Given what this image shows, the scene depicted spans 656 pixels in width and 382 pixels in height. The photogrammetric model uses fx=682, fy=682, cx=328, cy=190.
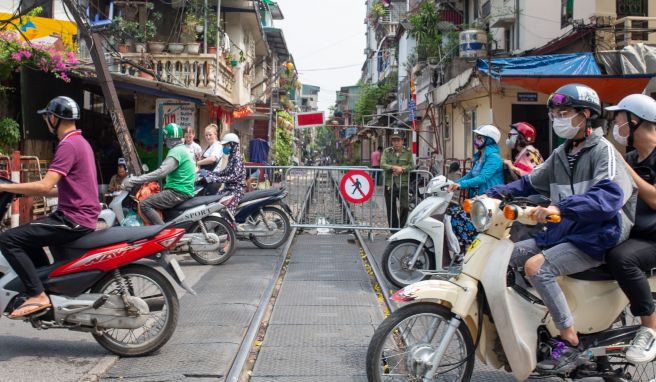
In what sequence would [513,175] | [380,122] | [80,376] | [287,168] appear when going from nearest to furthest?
[80,376] → [513,175] → [287,168] → [380,122]

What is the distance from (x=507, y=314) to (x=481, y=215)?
57 centimetres

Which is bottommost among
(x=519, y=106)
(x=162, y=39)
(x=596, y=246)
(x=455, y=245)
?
(x=455, y=245)

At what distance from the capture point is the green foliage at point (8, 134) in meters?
12.4

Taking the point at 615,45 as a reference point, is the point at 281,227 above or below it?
below

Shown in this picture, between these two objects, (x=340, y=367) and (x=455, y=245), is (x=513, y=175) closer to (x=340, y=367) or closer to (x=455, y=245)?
(x=455, y=245)

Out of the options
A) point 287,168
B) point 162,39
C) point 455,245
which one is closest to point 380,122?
point 162,39

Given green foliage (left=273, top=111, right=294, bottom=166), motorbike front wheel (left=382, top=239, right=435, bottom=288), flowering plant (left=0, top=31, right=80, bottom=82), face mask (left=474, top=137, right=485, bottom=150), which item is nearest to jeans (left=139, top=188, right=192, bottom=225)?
motorbike front wheel (left=382, top=239, right=435, bottom=288)

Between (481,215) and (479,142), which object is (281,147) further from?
(481,215)

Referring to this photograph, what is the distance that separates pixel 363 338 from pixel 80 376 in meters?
2.22

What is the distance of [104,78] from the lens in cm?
1090

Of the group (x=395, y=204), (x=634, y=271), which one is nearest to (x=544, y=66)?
(x=395, y=204)

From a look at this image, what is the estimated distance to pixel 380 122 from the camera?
41.1 m

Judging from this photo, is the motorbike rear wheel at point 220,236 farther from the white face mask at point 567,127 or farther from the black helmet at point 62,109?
the white face mask at point 567,127

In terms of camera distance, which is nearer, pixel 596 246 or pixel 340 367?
pixel 596 246
